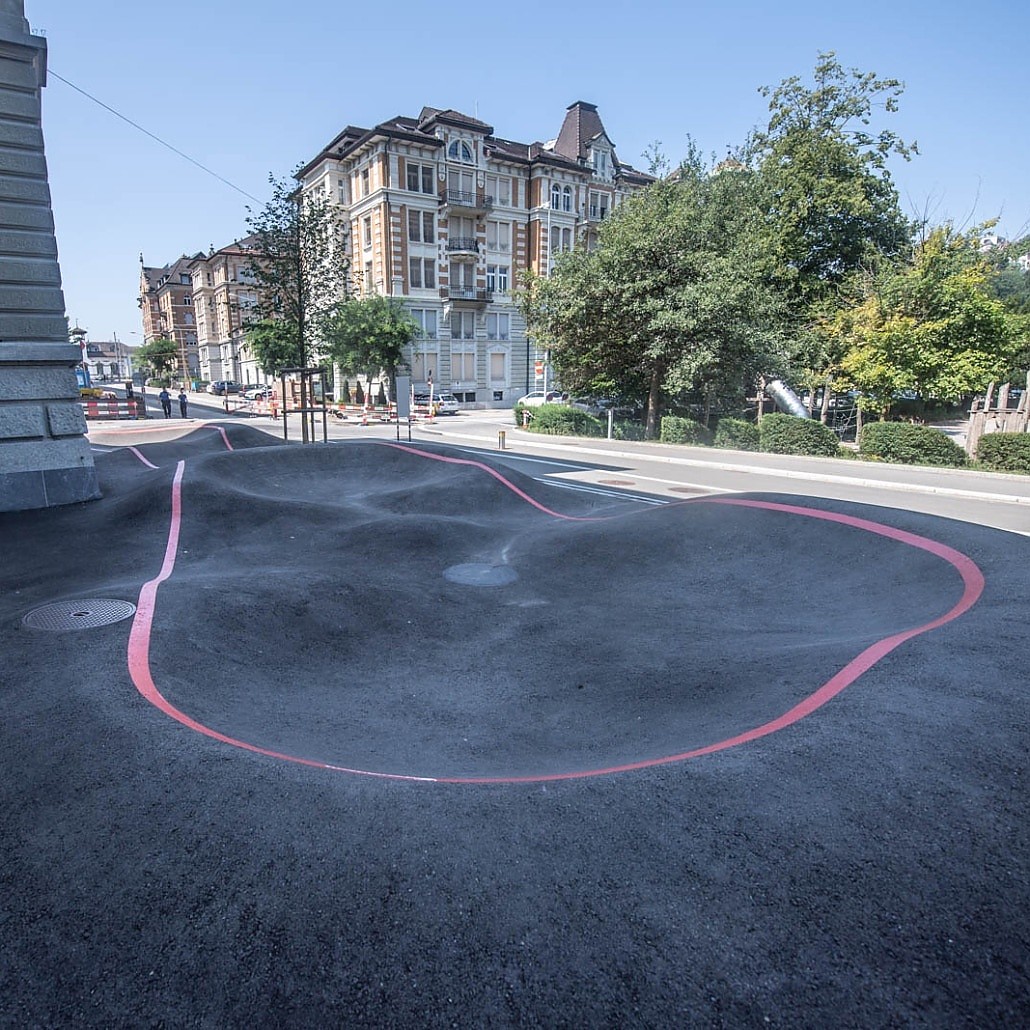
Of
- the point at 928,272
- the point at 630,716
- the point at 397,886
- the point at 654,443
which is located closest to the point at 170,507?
the point at 630,716

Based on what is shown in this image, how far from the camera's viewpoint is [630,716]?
4.79 meters

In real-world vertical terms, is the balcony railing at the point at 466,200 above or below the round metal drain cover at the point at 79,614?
above

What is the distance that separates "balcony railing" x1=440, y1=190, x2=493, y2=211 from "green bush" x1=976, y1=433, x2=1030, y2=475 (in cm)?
4462

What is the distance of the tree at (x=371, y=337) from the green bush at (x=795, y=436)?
3086 centimetres

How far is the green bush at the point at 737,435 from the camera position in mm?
25203

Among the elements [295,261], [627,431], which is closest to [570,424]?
[627,431]

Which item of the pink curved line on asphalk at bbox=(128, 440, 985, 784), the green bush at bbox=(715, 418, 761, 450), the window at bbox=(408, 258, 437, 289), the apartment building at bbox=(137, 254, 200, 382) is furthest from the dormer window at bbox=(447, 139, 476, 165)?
the apartment building at bbox=(137, 254, 200, 382)

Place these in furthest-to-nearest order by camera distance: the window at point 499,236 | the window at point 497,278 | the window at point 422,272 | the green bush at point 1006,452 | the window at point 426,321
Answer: the window at point 497,278 → the window at point 499,236 → the window at point 426,321 → the window at point 422,272 → the green bush at point 1006,452

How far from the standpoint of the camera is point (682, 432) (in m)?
27.6

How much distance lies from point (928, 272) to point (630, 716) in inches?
1009

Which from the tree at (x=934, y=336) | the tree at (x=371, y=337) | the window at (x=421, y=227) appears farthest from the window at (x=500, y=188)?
the tree at (x=934, y=336)

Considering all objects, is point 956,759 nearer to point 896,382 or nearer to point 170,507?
point 170,507

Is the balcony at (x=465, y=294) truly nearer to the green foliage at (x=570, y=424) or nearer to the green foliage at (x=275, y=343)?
the green foliage at (x=275, y=343)

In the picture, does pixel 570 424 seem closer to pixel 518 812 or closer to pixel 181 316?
pixel 518 812
